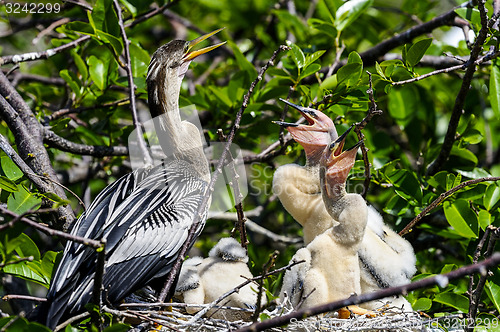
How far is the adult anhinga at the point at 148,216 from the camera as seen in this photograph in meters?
2.29

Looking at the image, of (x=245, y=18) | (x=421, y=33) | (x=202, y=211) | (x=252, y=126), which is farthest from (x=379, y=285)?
(x=245, y=18)

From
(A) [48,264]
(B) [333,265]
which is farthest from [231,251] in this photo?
(A) [48,264]

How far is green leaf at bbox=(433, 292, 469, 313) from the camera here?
2479 millimetres

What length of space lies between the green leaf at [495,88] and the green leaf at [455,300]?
3.12ft

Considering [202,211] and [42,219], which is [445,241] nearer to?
[202,211]

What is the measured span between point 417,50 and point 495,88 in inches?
22.0

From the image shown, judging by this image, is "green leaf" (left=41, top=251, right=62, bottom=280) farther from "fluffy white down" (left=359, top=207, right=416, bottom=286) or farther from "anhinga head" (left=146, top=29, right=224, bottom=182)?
"fluffy white down" (left=359, top=207, right=416, bottom=286)

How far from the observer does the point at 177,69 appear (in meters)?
3.11

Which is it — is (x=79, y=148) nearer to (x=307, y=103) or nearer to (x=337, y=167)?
(x=307, y=103)

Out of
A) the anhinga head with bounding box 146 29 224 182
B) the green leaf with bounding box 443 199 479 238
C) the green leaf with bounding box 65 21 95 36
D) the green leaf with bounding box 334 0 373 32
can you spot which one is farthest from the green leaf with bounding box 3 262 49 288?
the green leaf with bounding box 334 0 373 32

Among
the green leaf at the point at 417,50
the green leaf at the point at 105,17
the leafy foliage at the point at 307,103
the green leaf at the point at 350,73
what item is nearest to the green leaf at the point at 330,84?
the leafy foliage at the point at 307,103

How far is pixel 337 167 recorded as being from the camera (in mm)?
2592

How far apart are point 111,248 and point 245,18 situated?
305 cm

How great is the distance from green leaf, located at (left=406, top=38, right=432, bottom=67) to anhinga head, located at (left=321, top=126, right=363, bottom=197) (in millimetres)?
476
